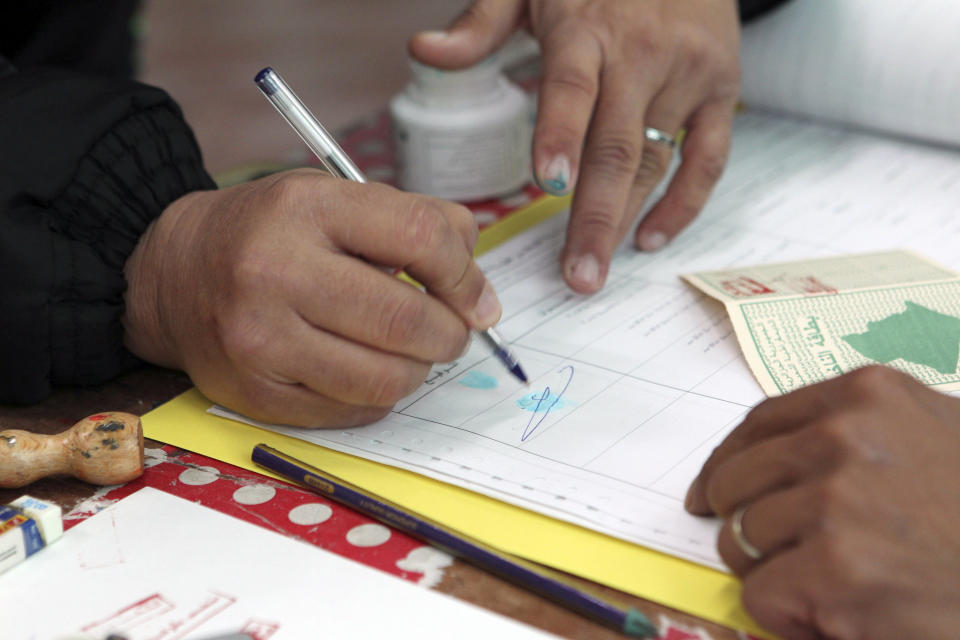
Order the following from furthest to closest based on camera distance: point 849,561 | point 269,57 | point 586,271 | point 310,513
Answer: point 269,57
point 586,271
point 310,513
point 849,561

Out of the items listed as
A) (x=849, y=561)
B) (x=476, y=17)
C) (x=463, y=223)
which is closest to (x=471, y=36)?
(x=476, y=17)

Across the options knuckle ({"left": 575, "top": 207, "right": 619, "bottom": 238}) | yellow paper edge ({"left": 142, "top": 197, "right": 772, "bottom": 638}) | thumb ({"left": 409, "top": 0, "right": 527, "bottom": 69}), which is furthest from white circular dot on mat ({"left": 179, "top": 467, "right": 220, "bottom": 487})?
thumb ({"left": 409, "top": 0, "right": 527, "bottom": 69})

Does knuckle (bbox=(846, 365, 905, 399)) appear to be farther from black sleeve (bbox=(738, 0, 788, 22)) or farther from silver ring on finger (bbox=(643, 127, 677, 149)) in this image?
black sleeve (bbox=(738, 0, 788, 22))

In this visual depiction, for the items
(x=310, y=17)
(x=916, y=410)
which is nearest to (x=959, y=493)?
(x=916, y=410)

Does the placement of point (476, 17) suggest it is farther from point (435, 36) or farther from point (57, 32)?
point (57, 32)

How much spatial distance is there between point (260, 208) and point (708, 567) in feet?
1.01

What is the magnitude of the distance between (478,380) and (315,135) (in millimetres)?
184

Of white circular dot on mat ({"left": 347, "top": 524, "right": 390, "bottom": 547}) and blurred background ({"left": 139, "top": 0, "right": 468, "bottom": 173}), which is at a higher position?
white circular dot on mat ({"left": 347, "top": 524, "right": 390, "bottom": 547})

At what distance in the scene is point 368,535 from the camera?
441 millimetres

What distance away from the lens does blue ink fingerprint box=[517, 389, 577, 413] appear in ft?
1.76

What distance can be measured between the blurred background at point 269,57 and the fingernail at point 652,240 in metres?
1.22

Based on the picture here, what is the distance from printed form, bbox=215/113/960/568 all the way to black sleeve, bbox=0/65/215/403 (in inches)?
6.5

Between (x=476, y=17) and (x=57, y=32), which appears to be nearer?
(x=476, y=17)

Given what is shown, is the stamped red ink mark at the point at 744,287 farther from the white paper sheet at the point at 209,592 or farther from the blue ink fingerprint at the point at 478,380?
the white paper sheet at the point at 209,592
